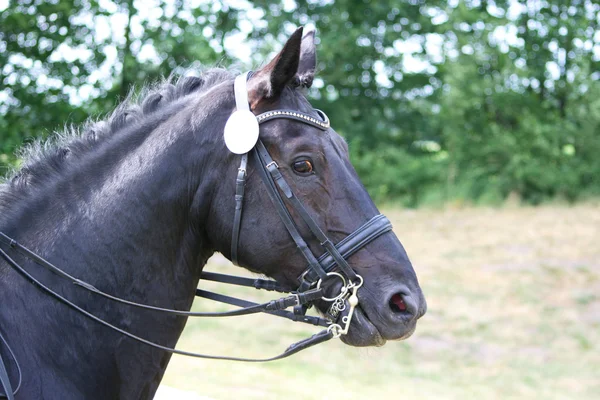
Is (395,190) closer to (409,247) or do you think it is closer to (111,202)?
(409,247)

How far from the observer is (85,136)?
2.83 m

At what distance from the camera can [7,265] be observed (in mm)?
2594

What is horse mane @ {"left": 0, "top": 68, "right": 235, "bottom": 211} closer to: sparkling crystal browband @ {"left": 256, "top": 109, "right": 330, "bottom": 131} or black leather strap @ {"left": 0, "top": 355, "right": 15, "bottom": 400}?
sparkling crystal browband @ {"left": 256, "top": 109, "right": 330, "bottom": 131}

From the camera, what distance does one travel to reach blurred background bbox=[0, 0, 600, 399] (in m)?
9.21

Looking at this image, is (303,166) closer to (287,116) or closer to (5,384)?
(287,116)

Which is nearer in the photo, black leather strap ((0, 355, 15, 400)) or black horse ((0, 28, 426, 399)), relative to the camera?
black leather strap ((0, 355, 15, 400))

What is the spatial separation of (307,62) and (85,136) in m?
1.02

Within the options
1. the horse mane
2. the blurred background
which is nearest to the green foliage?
the blurred background

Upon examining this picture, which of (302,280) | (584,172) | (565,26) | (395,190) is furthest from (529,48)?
(302,280)

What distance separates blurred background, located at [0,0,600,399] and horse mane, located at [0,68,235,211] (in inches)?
55.5

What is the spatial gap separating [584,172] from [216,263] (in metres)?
9.77

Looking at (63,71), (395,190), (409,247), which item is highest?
(63,71)

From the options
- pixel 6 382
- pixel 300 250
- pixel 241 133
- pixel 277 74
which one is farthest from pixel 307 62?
pixel 6 382

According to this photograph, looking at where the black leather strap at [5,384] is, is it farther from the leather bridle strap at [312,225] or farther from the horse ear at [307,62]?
the horse ear at [307,62]
